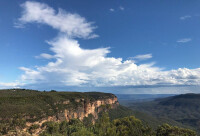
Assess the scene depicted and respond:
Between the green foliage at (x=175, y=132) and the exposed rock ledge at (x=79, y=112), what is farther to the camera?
the exposed rock ledge at (x=79, y=112)

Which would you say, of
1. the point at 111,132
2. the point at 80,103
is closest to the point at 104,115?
the point at 111,132

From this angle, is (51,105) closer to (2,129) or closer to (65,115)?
(65,115)

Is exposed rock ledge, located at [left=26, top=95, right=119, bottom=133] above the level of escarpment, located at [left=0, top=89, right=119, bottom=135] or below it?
below

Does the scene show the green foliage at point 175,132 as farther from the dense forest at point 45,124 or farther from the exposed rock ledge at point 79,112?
the exposed rock ledge at point 79,112

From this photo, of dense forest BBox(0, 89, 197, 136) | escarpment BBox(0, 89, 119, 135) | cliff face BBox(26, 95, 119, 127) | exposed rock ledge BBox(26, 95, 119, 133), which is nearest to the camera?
dense forest BBox(0, 89, 197, 136)

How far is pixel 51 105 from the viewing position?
110m

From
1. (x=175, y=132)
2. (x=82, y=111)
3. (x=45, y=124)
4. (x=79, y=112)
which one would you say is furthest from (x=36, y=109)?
(x=175, y=132)

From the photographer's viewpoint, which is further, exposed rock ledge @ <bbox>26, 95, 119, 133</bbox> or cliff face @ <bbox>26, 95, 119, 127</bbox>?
cliff face @ <bbox>26, 95, 119, 127</bbox>

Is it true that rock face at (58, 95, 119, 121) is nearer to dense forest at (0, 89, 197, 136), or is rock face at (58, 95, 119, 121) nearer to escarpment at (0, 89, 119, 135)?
escarpment at (0, 89, 119, 135)

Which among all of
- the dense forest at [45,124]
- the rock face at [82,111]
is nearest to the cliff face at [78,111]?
the rock face at [82,111]

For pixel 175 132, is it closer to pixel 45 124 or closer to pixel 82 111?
pixel 45 124

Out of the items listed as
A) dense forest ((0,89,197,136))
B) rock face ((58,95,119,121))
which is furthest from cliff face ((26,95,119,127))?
dense forest ((0,89,197,136))

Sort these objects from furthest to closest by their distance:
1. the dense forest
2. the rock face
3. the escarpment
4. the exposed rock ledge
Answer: the rock face < the exposed rock ledge < the escarpment < the dense forest

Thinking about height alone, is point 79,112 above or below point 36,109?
below
